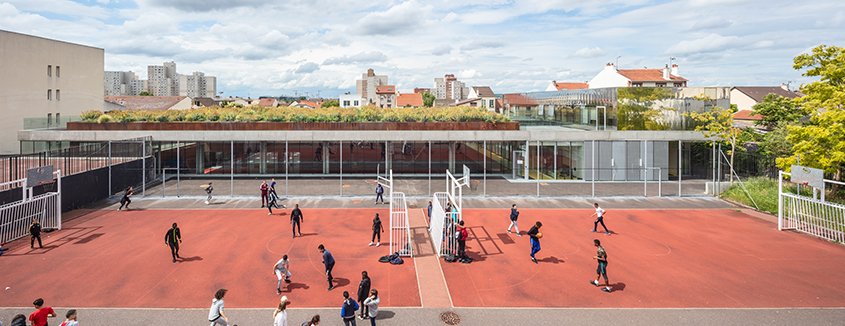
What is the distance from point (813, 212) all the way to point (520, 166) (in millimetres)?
18820

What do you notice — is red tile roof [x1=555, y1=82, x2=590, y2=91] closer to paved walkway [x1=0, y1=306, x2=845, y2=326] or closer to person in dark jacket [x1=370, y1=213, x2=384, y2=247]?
person in dark jacket [x1=370, y1=213, x2=384, y2=247]

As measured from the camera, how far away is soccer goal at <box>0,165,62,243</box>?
1741cm

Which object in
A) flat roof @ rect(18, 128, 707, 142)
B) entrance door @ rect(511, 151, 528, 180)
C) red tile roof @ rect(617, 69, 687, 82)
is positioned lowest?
entrance door @ rect(511, 151, 528, 180)

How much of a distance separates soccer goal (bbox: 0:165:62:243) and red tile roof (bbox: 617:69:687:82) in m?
69.8

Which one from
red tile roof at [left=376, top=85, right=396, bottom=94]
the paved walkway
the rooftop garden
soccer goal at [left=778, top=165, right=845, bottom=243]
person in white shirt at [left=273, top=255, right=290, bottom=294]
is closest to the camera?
the paved walkway

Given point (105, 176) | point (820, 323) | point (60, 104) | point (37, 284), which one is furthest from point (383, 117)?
point (60, 104)

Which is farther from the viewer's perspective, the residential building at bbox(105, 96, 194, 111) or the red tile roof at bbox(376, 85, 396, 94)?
the red tile roof at bbox(376, 85, 396, 94)

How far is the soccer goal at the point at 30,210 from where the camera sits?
17.4 metres

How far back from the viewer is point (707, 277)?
14.2 meters

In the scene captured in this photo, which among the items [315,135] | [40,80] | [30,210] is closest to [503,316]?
[30,210]

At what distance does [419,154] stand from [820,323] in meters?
29.9

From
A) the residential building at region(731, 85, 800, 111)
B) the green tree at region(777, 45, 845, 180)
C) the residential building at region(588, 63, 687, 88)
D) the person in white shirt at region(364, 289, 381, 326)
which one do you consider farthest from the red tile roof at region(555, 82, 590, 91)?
the person in white shirt at region(364, 289, 381, 326)

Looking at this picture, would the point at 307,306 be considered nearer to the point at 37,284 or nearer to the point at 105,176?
the point at 37,284

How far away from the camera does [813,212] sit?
1953cm
